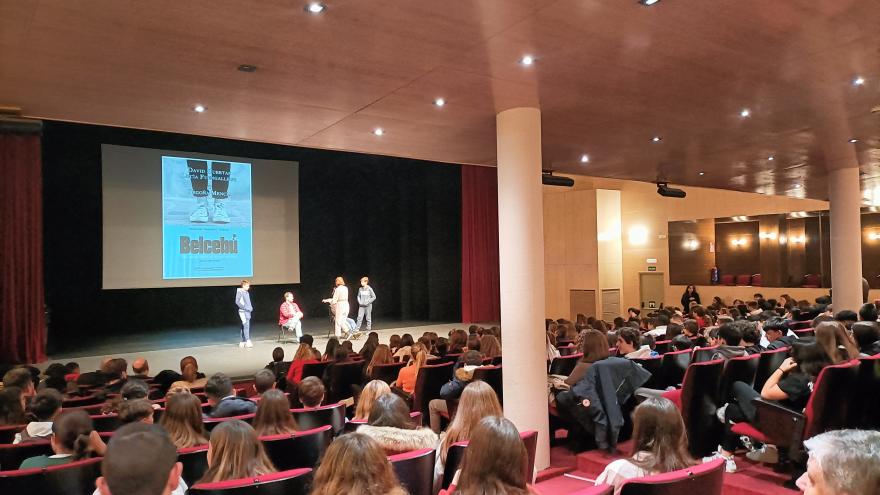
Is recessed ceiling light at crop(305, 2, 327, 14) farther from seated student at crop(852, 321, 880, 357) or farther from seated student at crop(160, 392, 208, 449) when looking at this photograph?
seated student at crop(852, 321, 880, 357)

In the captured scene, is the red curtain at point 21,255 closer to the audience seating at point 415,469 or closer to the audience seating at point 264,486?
the audience seating at point 264,486

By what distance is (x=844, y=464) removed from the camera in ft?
4.74

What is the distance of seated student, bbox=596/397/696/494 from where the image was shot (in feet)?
7.85

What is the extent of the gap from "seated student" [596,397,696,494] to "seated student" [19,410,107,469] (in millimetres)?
2399

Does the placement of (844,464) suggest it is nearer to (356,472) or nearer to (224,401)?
(356,472)

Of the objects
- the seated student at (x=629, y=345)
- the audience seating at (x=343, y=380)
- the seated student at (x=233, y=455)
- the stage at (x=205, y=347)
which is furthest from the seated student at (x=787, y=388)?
the stage at (x=205, y=347)

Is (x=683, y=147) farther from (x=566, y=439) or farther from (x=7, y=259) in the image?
(x=7, y=259)

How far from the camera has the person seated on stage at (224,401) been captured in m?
4.07

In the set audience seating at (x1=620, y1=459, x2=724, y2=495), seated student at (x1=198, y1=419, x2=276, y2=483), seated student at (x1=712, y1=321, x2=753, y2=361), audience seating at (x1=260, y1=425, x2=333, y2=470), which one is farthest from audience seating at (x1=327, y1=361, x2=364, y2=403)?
audience seating at (x1=620, y1=459, x2=724, y2=495)

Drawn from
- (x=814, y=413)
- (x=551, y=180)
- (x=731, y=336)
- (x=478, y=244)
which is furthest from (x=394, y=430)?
(x=478, y=244)

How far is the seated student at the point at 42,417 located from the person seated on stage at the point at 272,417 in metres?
1.42

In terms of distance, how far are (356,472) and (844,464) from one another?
54.3 inches

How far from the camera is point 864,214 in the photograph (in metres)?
17.4

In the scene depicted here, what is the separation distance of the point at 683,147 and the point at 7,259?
34.1 feet
